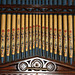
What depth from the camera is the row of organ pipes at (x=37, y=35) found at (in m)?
3.19

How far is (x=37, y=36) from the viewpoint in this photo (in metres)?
3.22

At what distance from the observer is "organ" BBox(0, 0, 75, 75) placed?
312 centimetres

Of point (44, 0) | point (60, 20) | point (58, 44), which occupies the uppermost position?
point (44, 0)

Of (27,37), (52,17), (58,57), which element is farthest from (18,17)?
(58,57)

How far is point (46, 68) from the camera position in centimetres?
307

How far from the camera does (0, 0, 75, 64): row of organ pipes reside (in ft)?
10.5

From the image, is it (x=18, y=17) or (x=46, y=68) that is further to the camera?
(x=18, y=17)

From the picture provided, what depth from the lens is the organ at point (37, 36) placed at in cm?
312

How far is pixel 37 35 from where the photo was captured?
3227 millimetres

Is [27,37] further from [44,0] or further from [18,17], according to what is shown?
[44,0]

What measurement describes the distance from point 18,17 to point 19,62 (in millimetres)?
863

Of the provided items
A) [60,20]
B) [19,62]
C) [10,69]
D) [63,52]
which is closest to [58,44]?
[63,52]

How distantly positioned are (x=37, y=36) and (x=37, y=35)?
0.8 inches

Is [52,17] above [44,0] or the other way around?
the other way around
